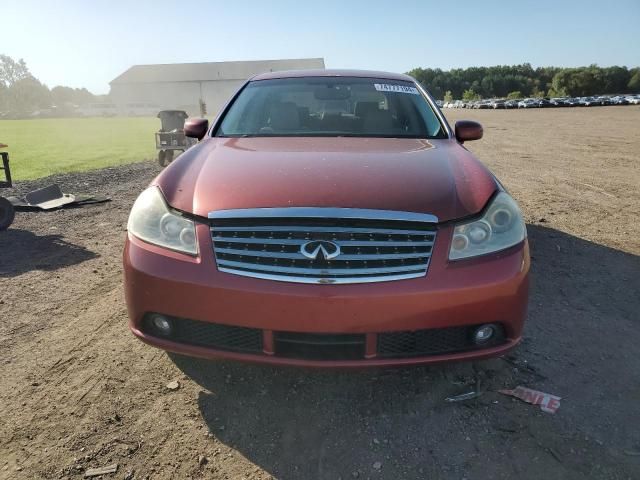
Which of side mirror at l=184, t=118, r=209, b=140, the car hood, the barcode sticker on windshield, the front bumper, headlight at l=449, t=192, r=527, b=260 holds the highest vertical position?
the barcode sticker on windshield

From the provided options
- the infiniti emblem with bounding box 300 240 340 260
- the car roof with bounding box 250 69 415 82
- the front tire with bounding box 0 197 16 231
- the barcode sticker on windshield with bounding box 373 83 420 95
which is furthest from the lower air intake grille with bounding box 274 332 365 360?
the front tire with bounding box 0 197 16 231

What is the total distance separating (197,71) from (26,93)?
29.0 meters

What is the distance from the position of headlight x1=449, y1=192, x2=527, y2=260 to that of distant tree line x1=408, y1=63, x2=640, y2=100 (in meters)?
83.7

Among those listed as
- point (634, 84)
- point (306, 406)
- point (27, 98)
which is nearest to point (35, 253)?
point (306, 406)

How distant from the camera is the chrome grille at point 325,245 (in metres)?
2.00

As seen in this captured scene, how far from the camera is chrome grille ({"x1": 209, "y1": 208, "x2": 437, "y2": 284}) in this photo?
6.57 feet

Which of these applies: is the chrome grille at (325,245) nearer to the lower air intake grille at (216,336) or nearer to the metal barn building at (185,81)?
the lower air intake grille at (216,336)

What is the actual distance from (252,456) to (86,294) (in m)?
2.29

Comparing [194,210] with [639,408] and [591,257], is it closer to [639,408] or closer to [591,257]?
[639,408]

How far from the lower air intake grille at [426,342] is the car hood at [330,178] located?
1.65ft

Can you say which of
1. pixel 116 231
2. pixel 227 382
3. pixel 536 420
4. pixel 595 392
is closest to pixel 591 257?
pixel 595 392

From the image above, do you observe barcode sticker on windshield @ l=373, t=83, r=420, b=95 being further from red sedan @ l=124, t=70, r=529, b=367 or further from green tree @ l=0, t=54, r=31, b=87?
green tree @ l=0, t=54, r=31, b=87

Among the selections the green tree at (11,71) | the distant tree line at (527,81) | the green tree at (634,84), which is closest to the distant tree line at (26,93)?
the green tree at (11,71)

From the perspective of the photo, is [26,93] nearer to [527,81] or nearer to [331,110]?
[331,110]
